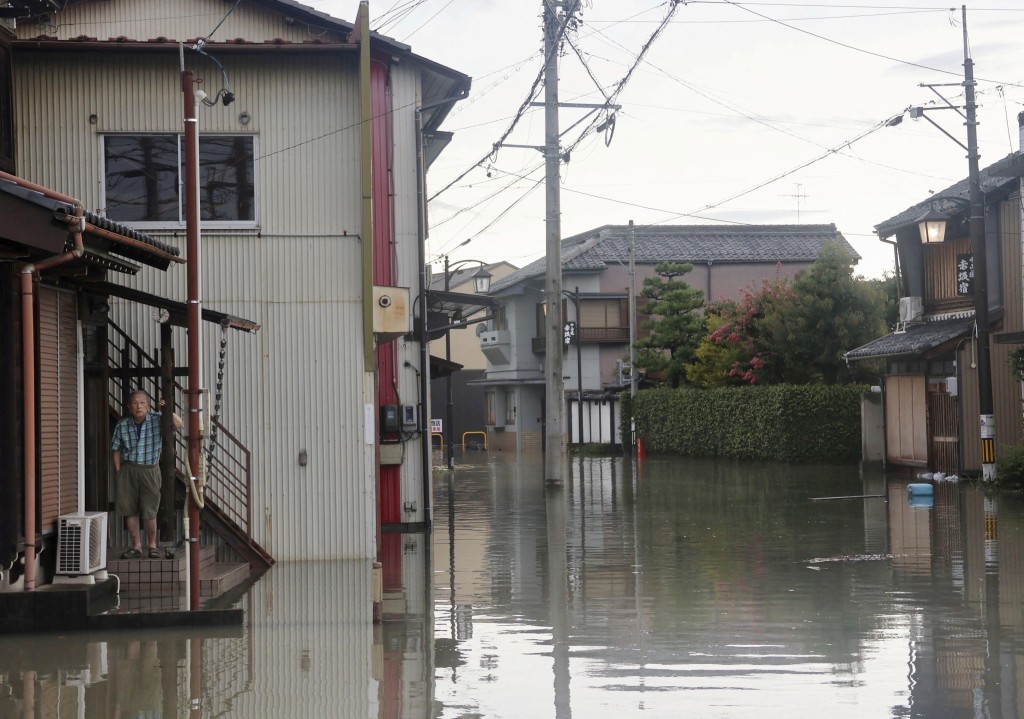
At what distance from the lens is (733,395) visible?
122ft

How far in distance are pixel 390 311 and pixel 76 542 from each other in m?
4.00

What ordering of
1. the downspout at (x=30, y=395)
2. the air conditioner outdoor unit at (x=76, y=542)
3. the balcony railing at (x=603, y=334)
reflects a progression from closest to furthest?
the downspout at (x=30, y=395) < the air conditioner outdoor unit at (x=76, y=542) < the balcony railing at (x=603, y=334)

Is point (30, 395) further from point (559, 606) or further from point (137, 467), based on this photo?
point (559, 606)

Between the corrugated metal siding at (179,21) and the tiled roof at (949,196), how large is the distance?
48.2 ft

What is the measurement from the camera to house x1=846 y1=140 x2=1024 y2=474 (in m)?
24.7

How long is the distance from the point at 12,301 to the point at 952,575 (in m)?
9.29

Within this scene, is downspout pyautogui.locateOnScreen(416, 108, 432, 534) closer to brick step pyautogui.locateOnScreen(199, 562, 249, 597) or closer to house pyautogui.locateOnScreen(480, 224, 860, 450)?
brick step pyautogui.locateOnScreen(199, 562, 249, 597)

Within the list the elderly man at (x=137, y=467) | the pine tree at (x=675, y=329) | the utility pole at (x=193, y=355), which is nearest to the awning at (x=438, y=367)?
the elderly man at (x=137, y=467)

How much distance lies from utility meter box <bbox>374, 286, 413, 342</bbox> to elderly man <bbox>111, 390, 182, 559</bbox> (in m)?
2.45

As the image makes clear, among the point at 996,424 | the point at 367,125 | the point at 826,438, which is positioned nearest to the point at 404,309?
the point at 367,125

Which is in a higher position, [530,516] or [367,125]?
[367,125]

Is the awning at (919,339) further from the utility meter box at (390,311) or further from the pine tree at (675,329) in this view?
the utility meter box at (390,311)

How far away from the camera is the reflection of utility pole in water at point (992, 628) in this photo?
287 inches

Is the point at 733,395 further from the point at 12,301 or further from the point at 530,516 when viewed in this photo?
the point at 12,301
